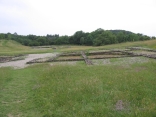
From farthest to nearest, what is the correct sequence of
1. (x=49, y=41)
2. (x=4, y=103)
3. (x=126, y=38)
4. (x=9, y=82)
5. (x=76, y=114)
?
(x=49, y=41), (x=126, y=38), (x=9, y=82), (x=4, y=103), (x=76, y=114)

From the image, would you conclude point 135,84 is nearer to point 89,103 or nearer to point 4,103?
point 89,103

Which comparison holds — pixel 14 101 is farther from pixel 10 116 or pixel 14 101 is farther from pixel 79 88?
pixel 79 88

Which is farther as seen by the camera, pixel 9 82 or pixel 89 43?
pixel 89 43

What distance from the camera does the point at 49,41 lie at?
102m

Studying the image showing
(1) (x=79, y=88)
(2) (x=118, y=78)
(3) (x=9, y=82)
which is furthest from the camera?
(3) (x=9, y=82)

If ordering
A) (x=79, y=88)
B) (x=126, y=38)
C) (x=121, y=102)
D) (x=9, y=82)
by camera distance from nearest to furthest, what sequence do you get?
(x=121, y=102), (x=79, y=88), (x=9, y=82), (x=126, y=38)

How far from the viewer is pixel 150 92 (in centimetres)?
877

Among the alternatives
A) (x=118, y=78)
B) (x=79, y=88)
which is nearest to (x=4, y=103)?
(x=79, y=88)

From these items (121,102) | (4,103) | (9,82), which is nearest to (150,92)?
(121,102)

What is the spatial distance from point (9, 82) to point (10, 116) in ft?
19.7

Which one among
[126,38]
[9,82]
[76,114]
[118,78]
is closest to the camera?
[76,114]

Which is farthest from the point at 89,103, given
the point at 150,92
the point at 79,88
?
the point at 150,92

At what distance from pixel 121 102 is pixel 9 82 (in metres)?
8.07

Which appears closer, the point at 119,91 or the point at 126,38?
the point at 119,91
